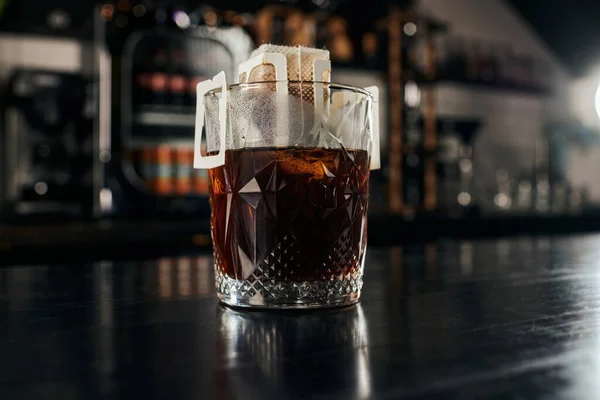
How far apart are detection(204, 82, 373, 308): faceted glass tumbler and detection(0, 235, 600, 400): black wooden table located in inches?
1.0

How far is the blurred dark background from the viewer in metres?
2.11

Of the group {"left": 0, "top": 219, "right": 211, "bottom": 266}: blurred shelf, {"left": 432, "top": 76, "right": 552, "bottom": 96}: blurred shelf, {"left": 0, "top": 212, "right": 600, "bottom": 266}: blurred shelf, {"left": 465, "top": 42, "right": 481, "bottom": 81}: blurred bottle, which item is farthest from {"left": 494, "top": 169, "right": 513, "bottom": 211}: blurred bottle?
{"left": 0, "top": 219, "right": 211, "bottom": 266}: blurred shelf

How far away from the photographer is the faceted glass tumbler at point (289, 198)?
1.44 feet

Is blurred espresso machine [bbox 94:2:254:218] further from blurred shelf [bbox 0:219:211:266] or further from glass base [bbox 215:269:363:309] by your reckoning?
glass base [bbox 215:269:363:309]

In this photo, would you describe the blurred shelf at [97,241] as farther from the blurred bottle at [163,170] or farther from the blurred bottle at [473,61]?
the blurred bottle at [473,61]

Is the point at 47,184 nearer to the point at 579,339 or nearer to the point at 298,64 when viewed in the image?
the point at 298,64

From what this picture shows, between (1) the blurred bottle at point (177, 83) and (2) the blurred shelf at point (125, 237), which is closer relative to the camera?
(2) the blurred shelf at point (125, 237)

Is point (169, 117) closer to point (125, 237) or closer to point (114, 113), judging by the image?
point (114, 113)

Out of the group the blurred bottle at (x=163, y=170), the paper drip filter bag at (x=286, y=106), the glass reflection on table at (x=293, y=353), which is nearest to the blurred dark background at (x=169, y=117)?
the blurred bottle at (x=163, y=170)

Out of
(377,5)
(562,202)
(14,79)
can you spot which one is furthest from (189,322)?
(562,202)

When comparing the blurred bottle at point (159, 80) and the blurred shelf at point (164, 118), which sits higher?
the blurred bottle at point (159, 80)

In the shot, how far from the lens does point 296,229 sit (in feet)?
1.47

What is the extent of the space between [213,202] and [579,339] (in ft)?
0.98

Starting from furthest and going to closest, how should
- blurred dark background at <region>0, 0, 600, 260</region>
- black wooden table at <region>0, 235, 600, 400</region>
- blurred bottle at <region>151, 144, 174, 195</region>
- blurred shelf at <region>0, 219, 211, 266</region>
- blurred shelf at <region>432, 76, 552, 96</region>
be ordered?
blurred shelf at <region>432, 76, 552, 96</region> → blurred bottle at <region>151, 144, 174, 195</region> → blurred dark background at <region>0, 0, 600, 260</region> → blurred shelf at <region>0, 219, 211, 266</region> → black wooden table at <region>0, 235, 600, 400</region>
